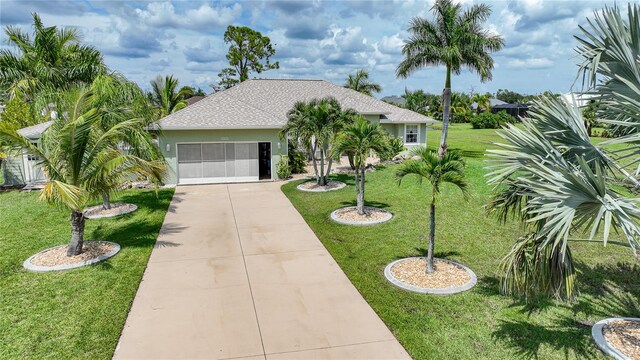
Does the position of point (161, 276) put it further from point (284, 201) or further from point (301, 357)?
point (284, 201)

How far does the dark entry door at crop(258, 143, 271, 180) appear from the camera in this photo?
21.7m

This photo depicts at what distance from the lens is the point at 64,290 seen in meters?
8.24

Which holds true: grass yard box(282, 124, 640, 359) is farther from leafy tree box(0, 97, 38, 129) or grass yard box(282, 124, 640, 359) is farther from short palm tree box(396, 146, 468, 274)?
leafy tree box(0, 97, 38, 129)

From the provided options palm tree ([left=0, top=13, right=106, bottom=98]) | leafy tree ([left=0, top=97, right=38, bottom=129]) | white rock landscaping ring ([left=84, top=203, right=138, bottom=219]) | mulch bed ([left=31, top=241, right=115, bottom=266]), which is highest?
palm tree ([left=0, top=13, right=106, bottom=98])

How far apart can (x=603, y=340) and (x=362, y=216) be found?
8214 mm

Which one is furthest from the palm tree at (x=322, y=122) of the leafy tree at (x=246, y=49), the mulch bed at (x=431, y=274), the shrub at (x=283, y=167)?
the leafy tree at (x=246, y=49)

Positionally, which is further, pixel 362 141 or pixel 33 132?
pixel 33 132

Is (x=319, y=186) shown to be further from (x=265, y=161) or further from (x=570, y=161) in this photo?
(x=570, y=161)

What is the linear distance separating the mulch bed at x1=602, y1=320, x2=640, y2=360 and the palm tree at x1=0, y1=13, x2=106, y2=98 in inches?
777

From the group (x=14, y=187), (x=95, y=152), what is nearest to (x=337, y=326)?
(x=95, y=152)

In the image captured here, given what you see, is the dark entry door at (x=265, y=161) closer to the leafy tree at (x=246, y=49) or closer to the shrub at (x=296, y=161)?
the shrub at (x=296, y=161)

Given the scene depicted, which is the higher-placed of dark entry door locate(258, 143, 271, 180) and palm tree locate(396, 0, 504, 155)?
palm tree locate(396, 0, 504, 155)

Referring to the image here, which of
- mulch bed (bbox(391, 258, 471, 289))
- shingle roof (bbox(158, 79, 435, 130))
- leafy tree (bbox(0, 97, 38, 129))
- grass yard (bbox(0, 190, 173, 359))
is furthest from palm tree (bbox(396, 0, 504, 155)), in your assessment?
leafy tree (bbox(0, 97, 38, 129))

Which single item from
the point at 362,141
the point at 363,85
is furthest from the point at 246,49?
the point at 362,141
